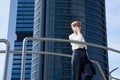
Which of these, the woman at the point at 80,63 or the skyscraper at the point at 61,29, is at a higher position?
the skyscraper at the point at 61,29

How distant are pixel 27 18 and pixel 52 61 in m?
76.0

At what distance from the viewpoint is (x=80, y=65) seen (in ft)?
17.3

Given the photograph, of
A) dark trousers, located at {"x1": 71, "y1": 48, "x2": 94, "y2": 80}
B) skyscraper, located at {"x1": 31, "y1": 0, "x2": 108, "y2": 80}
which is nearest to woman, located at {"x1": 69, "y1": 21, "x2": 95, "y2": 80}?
dark trousers, located at {"x1": 71, "y1": 48, "x2": 94, "y2": 80}

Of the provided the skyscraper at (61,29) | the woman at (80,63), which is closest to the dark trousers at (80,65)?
the woman at (80,63)

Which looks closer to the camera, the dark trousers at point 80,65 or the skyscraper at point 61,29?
the dark trousers at point 80,65

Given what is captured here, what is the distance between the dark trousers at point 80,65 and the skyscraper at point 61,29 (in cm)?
7812

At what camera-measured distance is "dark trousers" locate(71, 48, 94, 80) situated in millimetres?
5199

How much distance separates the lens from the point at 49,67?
3425 inches

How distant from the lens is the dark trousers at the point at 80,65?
205 inches

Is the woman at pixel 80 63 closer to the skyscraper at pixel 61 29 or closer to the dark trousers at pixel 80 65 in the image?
the dark trousers at pixel 80 65

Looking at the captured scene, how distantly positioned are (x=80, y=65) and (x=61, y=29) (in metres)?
86.8

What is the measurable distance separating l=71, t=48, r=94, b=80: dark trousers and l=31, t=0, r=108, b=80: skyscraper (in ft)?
256

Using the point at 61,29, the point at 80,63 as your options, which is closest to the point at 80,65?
the point at 80,63

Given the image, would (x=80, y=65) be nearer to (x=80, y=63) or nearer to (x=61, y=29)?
(x=80, y=63)
